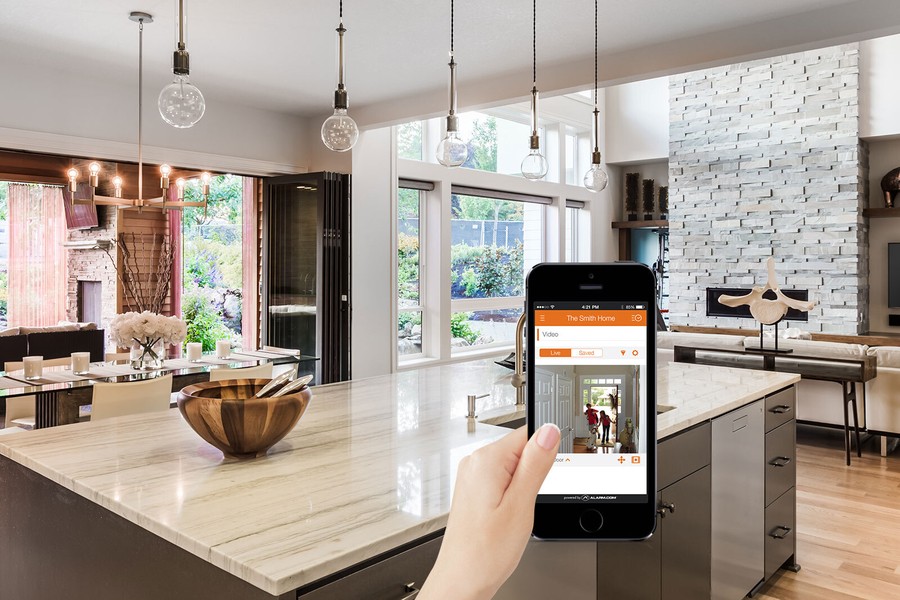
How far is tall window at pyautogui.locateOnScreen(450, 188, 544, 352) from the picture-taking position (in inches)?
279

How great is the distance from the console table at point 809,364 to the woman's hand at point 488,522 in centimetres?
479

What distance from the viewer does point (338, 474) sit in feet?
4.57

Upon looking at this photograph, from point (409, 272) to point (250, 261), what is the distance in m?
2.22

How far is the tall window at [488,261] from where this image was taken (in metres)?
7.09

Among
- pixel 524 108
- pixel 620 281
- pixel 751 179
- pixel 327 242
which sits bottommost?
pixel 620 281

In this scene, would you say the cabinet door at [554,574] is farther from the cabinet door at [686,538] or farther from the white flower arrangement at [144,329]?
the white flower arrangement at [144,329]

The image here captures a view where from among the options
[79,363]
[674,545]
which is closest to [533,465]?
[674,545]

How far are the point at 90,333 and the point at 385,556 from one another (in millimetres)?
5901

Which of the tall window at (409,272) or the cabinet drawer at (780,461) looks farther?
the tall window at (409,272)

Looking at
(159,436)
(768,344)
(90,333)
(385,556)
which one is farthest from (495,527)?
(90,333)

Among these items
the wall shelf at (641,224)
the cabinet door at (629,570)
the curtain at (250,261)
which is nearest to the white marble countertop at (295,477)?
the cabinet door at (629,570)

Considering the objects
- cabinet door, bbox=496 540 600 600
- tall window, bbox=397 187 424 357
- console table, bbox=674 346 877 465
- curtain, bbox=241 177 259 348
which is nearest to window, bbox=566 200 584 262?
tall window, bbox=397 187 424 357

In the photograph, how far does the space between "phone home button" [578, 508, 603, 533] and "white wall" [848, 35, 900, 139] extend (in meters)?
7.76

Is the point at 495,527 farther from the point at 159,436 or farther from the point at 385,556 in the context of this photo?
the point at 159,436
